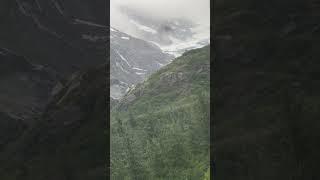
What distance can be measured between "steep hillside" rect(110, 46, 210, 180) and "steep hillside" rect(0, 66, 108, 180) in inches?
471

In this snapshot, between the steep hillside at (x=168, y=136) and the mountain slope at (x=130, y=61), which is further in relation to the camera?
the mountain slope at (x=130, y=61)

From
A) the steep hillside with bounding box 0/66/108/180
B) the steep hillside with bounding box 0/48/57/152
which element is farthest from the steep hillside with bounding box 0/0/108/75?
the steep hillside with bounding box 0/66/108/180

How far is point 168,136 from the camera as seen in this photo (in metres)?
35.2

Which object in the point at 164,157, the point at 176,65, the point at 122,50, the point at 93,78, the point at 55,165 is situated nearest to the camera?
the point at 55,165
